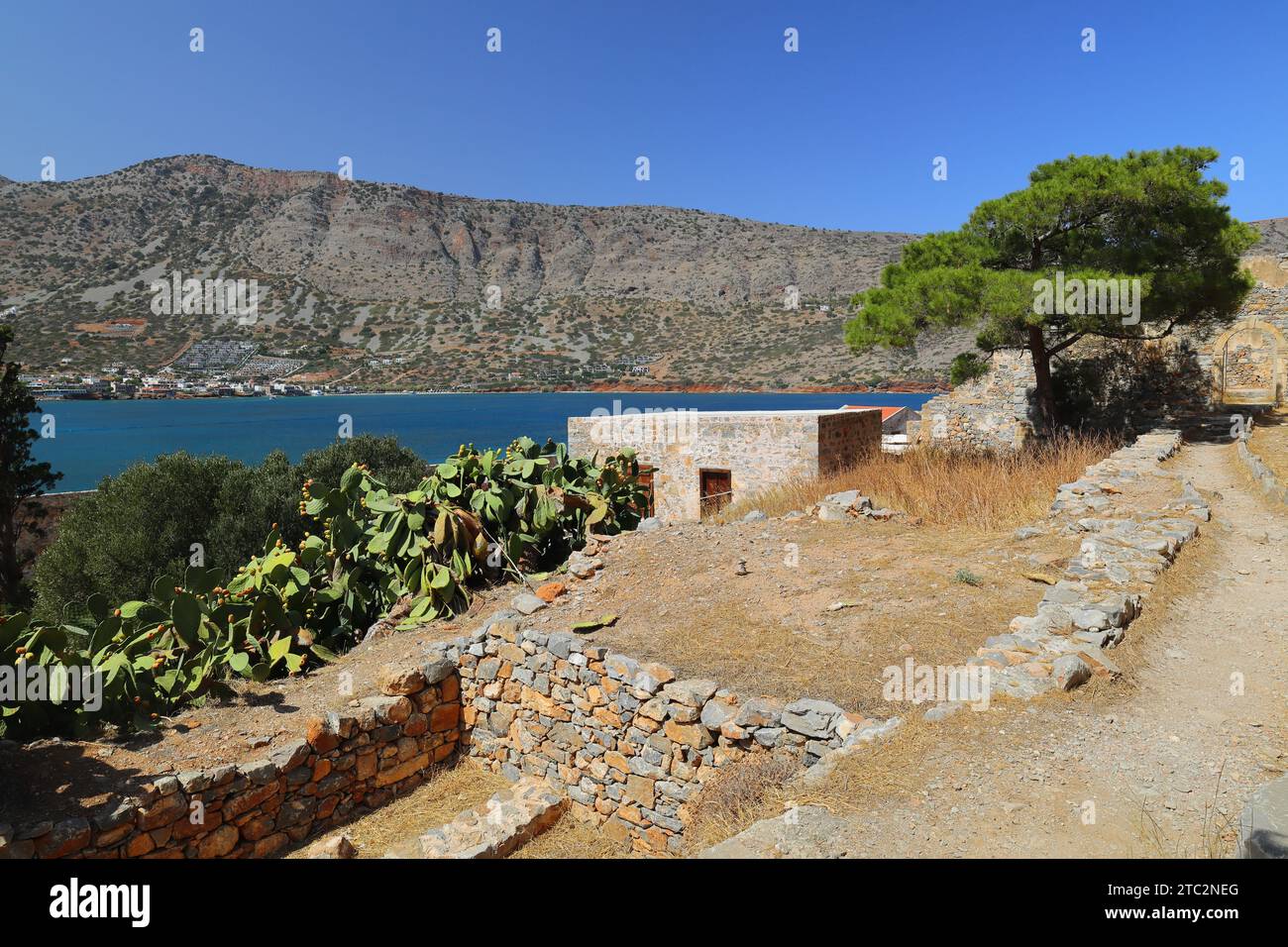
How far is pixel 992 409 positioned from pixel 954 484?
11.2 meters

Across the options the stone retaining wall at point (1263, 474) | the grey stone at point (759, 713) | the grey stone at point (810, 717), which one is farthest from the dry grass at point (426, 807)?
the stone retaining wall at point (1263, 474)

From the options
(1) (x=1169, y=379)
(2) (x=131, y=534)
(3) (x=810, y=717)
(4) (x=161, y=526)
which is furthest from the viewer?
(1) (x=1169, y=379)

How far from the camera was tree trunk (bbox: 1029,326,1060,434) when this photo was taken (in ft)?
45.7

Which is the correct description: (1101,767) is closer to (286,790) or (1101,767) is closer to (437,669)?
(437,669)

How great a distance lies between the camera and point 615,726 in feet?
19.0

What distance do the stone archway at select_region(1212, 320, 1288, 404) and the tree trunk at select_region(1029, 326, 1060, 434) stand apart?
5.83 meters

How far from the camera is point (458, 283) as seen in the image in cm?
8025

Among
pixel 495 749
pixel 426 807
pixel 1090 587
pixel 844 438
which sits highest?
pixel 844 438

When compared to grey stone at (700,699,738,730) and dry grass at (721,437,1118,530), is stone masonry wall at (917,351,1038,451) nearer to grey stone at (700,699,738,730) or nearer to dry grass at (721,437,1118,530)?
dry grass at (721,437,1118,530)

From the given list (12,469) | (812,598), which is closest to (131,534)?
(12,469)

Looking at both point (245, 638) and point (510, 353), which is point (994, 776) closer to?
point (245, 638)

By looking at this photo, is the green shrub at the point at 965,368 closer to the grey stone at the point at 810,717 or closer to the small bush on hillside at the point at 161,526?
the grey stone at the point at 810,717

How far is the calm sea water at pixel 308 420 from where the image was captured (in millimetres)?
44531
